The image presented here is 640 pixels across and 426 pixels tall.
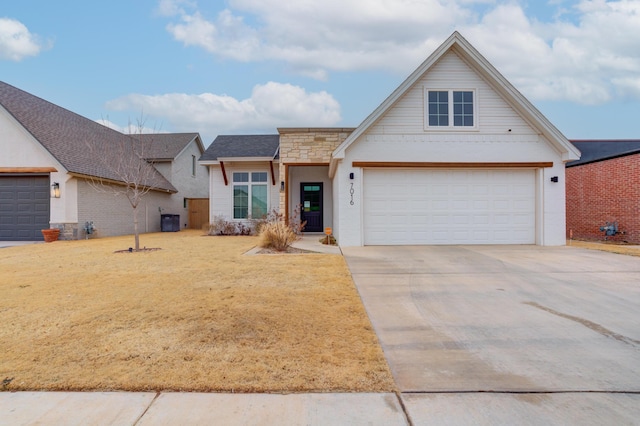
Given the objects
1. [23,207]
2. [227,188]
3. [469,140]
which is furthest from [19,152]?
[469,140]

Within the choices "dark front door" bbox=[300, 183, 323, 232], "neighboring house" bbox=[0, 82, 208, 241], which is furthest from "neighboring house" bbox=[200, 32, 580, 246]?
"neighboring house" bbox=[0, 82, 208, 241]

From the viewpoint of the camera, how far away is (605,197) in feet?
46.3

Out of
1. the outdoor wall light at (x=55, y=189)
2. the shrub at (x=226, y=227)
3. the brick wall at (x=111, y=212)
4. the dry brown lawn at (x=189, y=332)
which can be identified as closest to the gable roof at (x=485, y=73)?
the dry brown lawn at (x=189, y=332)

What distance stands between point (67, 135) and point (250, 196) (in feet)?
29.0

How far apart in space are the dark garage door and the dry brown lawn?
898 cm

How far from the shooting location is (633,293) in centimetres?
585

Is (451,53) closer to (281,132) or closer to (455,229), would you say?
(455,229)

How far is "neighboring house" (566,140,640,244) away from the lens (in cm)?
1291

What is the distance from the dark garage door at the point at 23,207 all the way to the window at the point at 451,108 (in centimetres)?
1550

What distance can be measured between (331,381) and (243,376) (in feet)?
2.44

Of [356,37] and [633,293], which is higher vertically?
[356,37]

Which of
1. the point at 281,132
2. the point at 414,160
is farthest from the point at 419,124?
the point at 281,132

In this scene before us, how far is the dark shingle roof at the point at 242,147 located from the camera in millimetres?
17594

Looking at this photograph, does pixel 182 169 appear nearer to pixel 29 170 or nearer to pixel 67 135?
pixel 67 135
